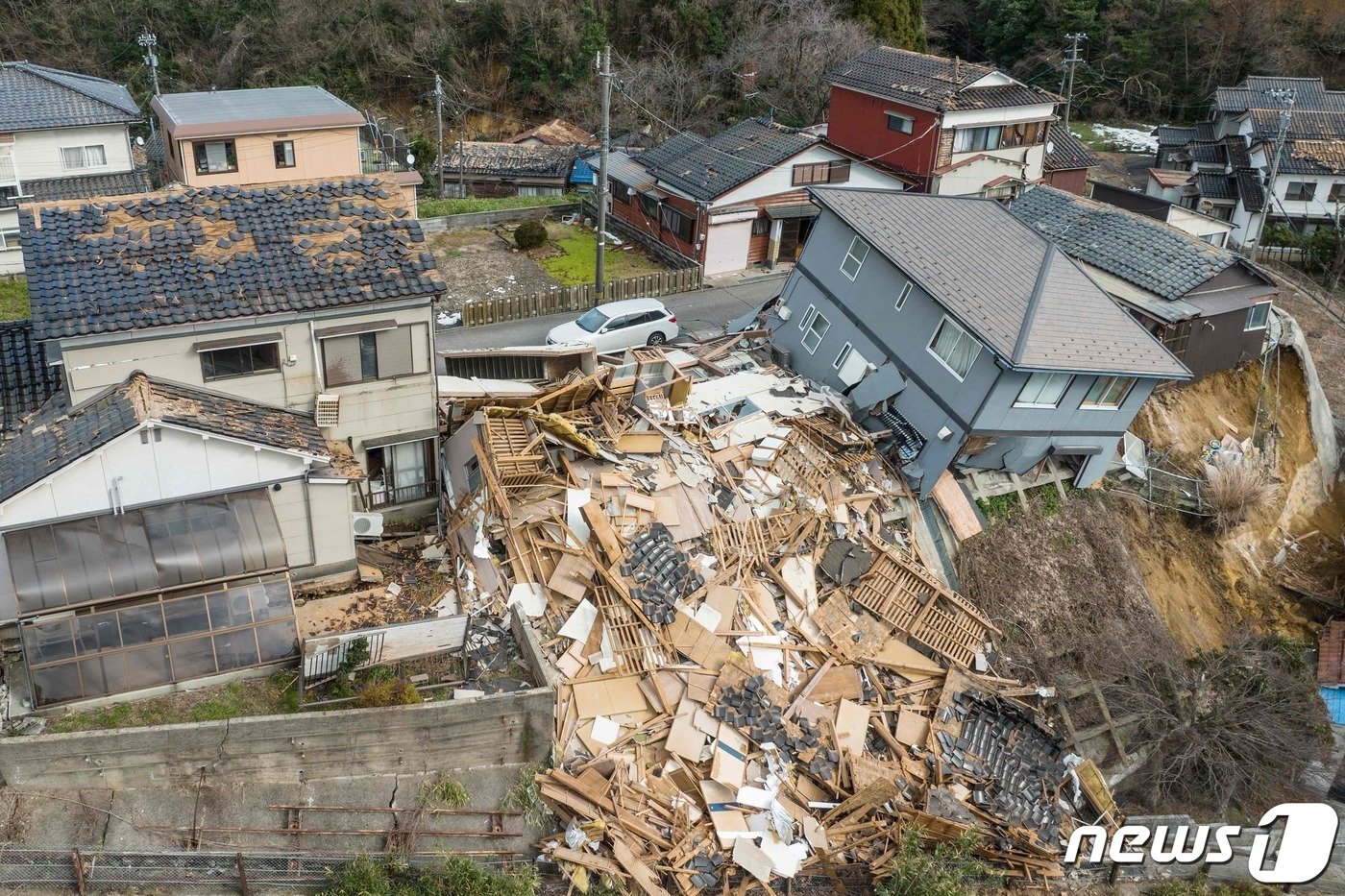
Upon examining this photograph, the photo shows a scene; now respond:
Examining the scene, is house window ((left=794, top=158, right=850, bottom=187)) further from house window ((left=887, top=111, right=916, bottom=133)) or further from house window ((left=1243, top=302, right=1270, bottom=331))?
house window ((left=1243, top=302, right=1270, bottom=331))

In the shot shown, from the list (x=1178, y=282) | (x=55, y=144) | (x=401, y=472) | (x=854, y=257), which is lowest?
(x=401, y=472)

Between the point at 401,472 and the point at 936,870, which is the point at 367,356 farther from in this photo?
the point at 936,870

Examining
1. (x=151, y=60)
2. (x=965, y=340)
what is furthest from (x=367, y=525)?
Answer: (x=151, y=60)

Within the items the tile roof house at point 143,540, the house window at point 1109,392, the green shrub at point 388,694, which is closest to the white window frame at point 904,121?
the house window at point 1109,392

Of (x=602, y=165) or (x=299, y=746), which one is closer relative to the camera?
(x=299, y=746)

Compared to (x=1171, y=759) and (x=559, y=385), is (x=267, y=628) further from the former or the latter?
(x=1171, y=759)

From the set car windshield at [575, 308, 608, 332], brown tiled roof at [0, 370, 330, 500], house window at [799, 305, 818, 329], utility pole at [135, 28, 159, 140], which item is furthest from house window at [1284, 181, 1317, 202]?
utility pole at [135, 28, 159, 140]

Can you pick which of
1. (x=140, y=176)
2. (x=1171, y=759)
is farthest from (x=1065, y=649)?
(x=140, y=176)
